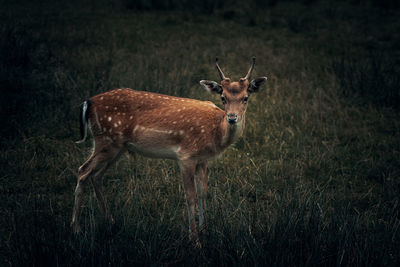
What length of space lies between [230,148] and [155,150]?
169 cm

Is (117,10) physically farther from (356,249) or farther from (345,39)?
(356,249)

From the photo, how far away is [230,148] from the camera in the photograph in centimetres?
545

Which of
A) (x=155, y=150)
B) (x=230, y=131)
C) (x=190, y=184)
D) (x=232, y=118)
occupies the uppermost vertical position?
(x=232, y=118)

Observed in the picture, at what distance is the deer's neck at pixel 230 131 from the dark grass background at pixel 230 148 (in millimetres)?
495

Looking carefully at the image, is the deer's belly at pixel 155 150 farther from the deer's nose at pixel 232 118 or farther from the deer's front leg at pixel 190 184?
the deer's nose at pixel 232 118

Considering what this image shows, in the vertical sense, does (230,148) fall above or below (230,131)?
below

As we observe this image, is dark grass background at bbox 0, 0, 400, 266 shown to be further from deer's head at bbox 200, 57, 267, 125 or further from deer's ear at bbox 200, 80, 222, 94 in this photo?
deer's ear at bbox 200, 80, 222, 94

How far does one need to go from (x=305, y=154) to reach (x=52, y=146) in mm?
3272

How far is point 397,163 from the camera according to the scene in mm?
5016

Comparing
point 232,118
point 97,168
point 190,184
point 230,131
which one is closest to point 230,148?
point 230,131

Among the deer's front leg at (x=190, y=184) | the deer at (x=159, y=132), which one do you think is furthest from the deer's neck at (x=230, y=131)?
the deer's front leg at (x=190, y=184)

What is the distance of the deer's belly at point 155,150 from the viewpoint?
13.0ft

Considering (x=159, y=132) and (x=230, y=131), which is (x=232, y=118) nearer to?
(x=230, y=131)

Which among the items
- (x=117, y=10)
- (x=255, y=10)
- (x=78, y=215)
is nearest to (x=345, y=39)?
(x=255, y=10)
